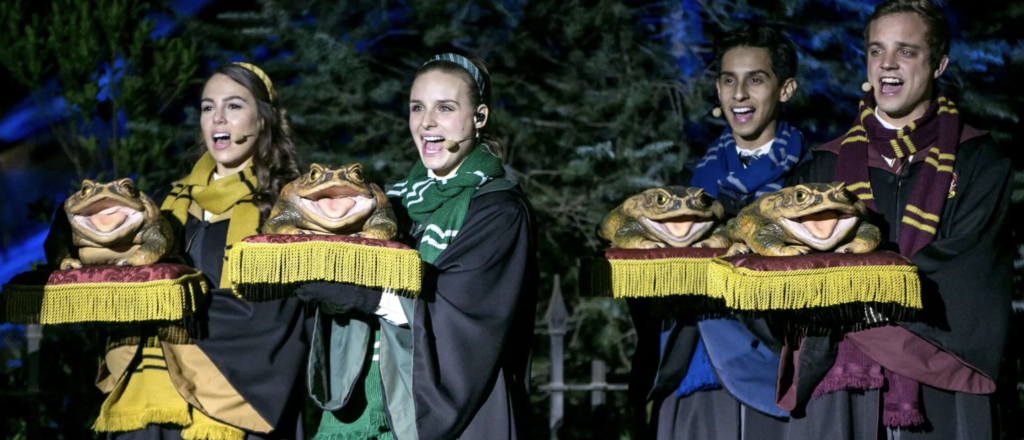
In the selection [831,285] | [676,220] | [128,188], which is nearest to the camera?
[831,285]

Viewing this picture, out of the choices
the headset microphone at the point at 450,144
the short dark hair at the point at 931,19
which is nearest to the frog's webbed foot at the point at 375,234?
the headset microphone at the point at 450,144

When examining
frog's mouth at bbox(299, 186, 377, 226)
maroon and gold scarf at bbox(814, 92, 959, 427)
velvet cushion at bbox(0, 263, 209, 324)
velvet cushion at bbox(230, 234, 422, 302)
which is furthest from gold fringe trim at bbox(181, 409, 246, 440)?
maroon and gold scarf at bbox(814, 92, 959, 427)

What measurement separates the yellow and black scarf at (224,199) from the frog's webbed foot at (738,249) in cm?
189

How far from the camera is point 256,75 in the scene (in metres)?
4.88

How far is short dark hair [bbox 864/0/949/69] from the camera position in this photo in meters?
4.36

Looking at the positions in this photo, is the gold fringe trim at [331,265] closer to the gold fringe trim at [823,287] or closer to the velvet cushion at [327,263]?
the velvet cushion at [327,263]

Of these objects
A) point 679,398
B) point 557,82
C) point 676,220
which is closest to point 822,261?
point 676,220

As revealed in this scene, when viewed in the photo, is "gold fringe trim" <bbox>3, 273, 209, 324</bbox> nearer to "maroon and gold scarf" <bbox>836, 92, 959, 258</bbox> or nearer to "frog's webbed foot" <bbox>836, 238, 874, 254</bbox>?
"frog's webbed foot" <bbox>836, 238, 874, 254</bbox>

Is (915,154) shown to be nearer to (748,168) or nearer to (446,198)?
(748,168)

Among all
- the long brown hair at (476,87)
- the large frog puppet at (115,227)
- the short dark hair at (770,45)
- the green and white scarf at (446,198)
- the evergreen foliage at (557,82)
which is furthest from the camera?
the evergreen foliage at (557,82)

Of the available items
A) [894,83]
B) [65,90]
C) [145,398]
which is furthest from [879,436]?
[65,90]

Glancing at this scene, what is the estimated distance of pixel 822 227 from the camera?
13.3 ft

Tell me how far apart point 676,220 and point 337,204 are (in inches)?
55.0

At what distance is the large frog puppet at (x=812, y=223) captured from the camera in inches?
156
